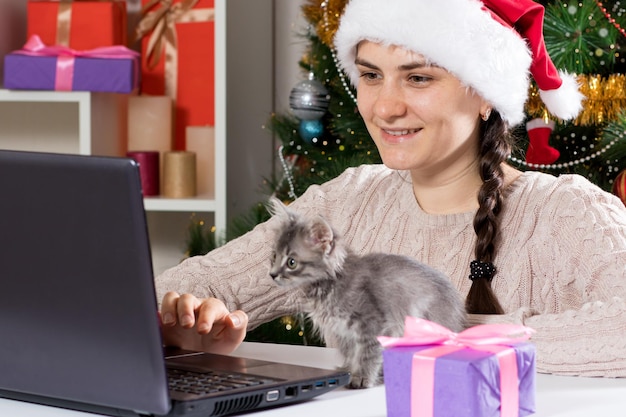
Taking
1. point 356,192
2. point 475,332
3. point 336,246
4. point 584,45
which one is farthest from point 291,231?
point 584,45

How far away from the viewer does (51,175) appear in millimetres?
900

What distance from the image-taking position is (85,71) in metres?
2.68

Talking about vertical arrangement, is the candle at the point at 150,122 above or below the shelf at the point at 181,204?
above

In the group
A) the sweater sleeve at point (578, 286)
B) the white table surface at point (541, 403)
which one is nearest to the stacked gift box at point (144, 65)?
the sweater sleeve at point (578, 286)

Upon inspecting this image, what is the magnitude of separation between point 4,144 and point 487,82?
1924 millimetres

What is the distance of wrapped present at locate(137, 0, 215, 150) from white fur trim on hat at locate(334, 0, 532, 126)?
51.1 inches

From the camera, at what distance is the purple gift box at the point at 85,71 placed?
106 inches

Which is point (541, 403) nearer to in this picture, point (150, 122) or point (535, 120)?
point (535, 120)

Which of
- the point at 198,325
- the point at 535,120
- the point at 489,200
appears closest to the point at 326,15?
the point at 535,120

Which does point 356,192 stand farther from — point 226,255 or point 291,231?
point 291,231

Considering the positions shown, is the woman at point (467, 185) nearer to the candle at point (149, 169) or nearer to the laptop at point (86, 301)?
the laptop at point (86, 301)

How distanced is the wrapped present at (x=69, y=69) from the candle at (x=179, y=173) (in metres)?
0.22

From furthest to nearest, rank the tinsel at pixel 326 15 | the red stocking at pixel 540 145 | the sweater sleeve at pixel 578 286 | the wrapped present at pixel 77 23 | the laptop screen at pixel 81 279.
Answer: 1. the wrapped present at pixel 77 23
2. the tinsel at pixel 326 15
3. the red stocking at pixel 540 145
4. the sweater sleeve at pixel 578 286
5. the laptop screen at pixel 81 279

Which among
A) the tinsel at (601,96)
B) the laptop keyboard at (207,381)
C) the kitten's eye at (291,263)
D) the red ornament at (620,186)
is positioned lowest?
the laptop keyboard at (207,381)
